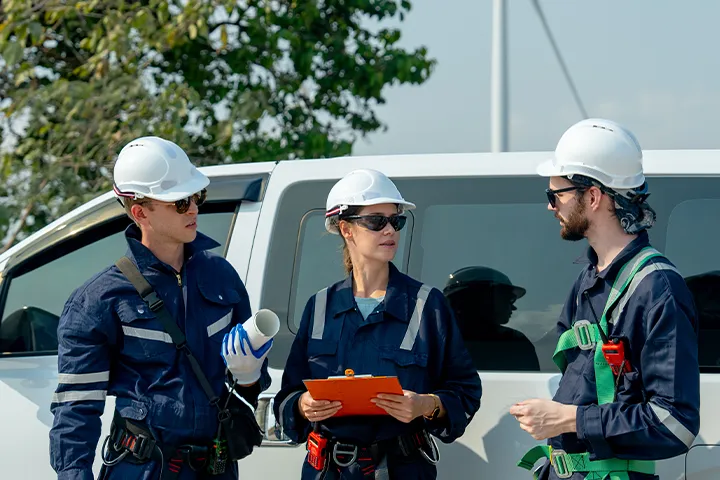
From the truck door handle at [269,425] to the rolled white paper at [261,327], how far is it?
2.31 feet

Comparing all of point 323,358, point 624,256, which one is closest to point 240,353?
point 323,358

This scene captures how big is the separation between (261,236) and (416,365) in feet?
3.13

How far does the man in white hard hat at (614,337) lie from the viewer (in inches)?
94.2

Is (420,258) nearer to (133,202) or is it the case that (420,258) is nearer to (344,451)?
Result: (344,451)

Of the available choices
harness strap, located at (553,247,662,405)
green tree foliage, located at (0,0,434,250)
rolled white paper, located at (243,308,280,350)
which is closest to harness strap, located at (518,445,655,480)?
harness strap, located at (553,247,662,405)

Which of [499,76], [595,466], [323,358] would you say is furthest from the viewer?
[499,76]

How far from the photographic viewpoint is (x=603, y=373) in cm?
253

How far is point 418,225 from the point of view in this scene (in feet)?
11.3

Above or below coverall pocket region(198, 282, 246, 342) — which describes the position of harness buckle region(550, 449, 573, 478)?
below

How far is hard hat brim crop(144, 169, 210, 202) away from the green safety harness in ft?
3.98

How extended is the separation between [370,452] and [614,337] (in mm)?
869

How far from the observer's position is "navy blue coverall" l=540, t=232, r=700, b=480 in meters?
2.38

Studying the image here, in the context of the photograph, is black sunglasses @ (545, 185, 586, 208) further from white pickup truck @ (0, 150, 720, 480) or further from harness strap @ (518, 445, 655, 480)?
harness strap @ (518, 445, 655, 480)

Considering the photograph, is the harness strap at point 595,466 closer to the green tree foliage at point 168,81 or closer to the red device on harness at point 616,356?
the red device on harness at point 616,356
